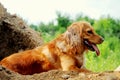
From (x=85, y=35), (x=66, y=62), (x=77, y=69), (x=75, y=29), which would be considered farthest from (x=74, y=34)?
(x=77, y=69)

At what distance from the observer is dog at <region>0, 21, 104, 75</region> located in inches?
449

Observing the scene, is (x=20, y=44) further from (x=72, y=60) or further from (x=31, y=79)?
Answer: (x=31, y=79)

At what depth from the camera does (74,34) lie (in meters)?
11.4

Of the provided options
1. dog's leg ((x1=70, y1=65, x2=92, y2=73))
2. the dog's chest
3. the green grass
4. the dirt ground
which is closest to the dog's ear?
the dog's chest

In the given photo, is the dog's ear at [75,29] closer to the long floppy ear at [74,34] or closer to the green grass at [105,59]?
the long floppy ear at [74,34]

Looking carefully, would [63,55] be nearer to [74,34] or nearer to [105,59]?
[74,34]

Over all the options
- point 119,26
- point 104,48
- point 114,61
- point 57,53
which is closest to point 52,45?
point 57,53

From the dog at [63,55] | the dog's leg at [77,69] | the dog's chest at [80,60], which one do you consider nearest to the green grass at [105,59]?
the dog's chest at [80,60]

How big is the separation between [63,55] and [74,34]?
1.55 feet

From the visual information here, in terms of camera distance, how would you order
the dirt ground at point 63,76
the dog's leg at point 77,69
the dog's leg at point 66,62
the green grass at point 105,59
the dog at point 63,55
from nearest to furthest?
the dirt ground at point 63,76
the dog's leg at point 77,69
the dog's leg at point 66,62
the dog at point 63,55
the green grass at point 105,59

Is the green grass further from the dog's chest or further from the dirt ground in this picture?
the dirt ground

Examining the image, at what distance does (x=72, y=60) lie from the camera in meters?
11.4

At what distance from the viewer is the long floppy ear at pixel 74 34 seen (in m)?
11.4

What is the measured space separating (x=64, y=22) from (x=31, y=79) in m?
27.9
